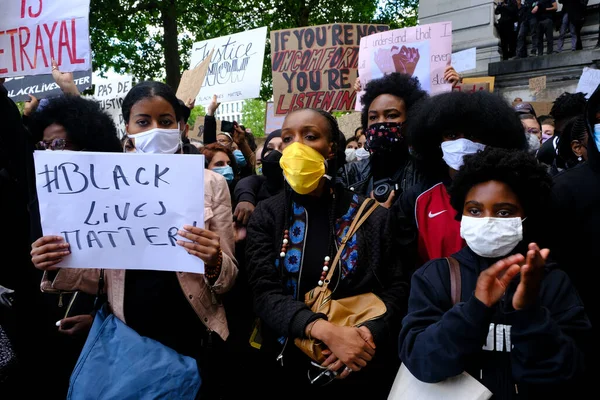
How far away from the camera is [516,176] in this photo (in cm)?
212

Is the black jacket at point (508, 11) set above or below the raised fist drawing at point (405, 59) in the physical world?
above

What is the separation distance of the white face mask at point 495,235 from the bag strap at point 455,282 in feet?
0.35

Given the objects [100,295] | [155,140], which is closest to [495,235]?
[155,140]

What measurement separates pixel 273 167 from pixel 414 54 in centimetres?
211

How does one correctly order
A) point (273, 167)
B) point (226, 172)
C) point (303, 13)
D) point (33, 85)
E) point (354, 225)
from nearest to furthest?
point (354, 225), point (273, 167), point (226, 172), point (33, 85), point (303, 13)

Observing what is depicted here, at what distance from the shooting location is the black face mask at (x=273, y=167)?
330 centimetres

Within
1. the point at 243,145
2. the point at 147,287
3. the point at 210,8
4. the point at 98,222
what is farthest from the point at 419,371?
the point at 210,8

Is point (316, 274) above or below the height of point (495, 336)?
above

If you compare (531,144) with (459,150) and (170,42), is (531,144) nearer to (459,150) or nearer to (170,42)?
(459,150)

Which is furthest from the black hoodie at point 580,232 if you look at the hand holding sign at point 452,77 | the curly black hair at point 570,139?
the hand holding sign at point 452,77

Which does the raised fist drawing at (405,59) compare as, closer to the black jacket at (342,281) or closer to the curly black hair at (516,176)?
the black jacket at (342,281)

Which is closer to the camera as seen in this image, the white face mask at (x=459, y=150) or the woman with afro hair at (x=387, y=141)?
the white face mask at (x=459, y=150)

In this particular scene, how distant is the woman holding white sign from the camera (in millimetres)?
2283

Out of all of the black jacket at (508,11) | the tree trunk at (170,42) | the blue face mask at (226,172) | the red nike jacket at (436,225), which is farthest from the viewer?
the black jacket at (508,11)
